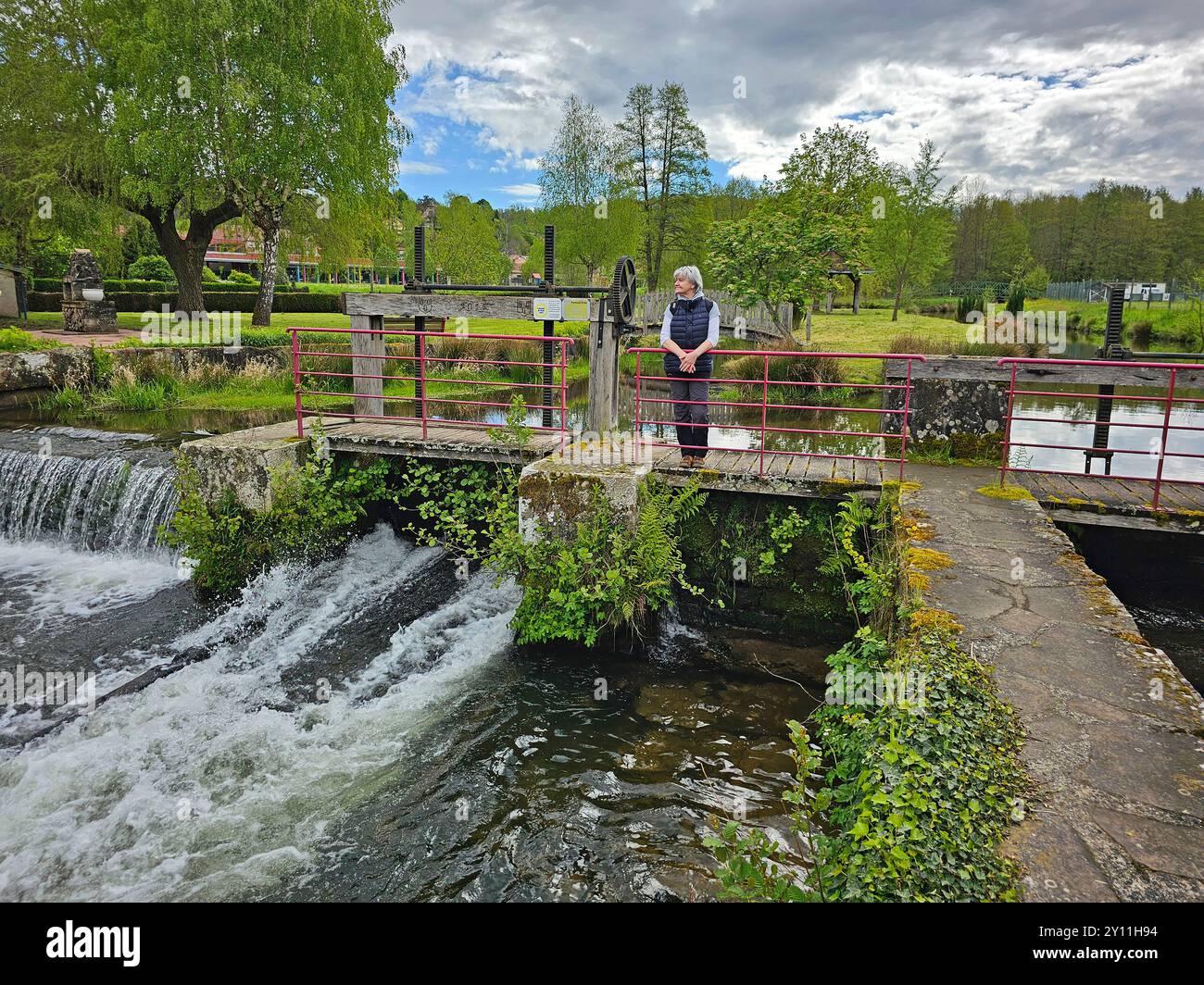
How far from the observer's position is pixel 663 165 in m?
39.6

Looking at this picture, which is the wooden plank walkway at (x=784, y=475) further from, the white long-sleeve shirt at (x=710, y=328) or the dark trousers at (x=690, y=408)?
the white long-sleeve shirt at (x=710, y=328)

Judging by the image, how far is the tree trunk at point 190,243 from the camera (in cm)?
2345

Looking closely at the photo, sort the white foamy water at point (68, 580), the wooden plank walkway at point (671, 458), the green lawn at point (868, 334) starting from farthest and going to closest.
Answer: the green lawn at point (868, 334) < the white foamy water at point (68, 580) < the wooden plank walkway at point (671, 458)

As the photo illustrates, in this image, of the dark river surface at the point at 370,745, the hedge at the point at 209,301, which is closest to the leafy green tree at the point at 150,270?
the hedge at the point at 209,301

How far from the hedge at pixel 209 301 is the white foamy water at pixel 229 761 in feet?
77.6

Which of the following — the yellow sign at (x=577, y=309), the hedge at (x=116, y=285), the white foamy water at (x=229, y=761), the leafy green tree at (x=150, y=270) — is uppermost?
the leafy green tree at (x=150, y=270)

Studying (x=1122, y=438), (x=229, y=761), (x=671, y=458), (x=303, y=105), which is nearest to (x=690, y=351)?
(x=671, y=458)

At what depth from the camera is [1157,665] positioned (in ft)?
13.6

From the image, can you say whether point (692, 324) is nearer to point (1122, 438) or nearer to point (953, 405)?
point (953, 405)

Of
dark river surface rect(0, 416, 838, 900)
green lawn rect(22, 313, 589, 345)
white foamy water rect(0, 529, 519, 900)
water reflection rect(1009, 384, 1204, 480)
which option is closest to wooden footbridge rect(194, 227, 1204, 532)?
water reflection rect(1009, 384, 1204, 480)

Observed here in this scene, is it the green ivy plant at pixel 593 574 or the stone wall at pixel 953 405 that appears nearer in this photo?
the green ivy plant at pixel 593 574

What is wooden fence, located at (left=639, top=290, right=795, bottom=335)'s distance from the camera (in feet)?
89.7
